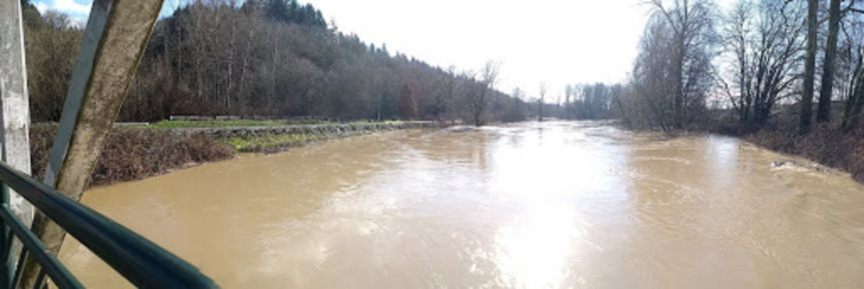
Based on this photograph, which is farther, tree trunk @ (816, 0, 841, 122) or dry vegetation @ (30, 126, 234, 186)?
tree trunk @ (816, 0, 841, 122)

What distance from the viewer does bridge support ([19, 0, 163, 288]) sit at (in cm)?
144

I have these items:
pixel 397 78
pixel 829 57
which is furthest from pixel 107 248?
pixel 397 78

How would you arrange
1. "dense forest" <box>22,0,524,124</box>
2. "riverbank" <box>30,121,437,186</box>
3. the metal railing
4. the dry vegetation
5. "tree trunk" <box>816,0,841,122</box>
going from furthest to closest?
1. "dense forest" <box>22,0,524,124</box>
2. "tree trunk" <box>816,0,841,122</box>
3. "riverbank" <box>30,121,437,186</box>
4. the dry vegetation
5. the metal railing

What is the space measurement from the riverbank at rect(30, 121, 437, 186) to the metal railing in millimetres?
6954

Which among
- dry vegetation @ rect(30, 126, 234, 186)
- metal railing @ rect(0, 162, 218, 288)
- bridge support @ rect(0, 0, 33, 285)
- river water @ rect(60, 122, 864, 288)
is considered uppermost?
bridge support @ rect(0, 0, 33, 285)

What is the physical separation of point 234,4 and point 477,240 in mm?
26540

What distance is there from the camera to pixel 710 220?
189 inches

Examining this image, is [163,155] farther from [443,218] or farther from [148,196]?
[443,218]

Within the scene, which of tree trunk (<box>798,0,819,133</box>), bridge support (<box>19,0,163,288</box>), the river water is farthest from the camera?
tree trunk (<box>798,0,819,133</box>)

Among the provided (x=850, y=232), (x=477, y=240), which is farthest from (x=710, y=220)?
(x=477, y=240)

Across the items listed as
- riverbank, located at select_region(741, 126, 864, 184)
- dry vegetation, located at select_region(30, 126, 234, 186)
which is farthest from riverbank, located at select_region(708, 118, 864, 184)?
dry vegetation, located at select_region(30, 126, 234, 186)

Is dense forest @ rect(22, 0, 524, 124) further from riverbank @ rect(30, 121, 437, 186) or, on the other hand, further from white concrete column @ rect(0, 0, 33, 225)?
white concrete column @ rect(0, 0, 33, 225)

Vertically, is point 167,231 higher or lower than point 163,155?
lower

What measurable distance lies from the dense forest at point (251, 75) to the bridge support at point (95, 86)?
1483 cm
